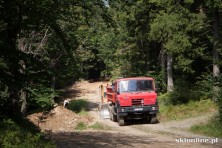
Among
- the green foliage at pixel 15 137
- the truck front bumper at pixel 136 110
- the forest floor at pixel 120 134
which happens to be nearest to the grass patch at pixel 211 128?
the forest floor at pixel 120 134

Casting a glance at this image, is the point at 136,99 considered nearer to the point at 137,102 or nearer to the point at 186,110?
the point at 137,102

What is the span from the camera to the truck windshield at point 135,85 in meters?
18.9

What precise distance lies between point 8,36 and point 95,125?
12.1 metres

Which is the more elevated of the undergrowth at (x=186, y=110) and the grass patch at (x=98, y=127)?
the undergrowth at (x=186, y=110)

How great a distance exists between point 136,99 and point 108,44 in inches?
1326

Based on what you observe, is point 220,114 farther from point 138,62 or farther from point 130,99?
point 138,62

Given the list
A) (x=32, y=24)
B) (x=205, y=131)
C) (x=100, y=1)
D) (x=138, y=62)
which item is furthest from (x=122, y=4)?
(x=138, y=62)

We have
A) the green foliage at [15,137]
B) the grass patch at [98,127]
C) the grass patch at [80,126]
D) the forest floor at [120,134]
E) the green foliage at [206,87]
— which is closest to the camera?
the green foliage at [15,137]

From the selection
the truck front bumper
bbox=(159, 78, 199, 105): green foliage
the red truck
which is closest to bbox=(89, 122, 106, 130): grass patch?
the red truck

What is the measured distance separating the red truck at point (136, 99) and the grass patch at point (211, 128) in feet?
9.01

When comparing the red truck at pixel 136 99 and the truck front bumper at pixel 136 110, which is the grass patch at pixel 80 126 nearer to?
the red truck at pixel 136 99

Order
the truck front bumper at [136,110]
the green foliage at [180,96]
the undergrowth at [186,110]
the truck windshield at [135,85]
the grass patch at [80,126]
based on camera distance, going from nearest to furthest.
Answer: the truck front bumper at [136,110], the truck windshield at [135,85], the grass patch at [80,126], the undergrowth at [186,110], the green foliage at [180,96]

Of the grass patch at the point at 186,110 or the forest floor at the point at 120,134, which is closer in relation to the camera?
the forest floor at the point at 120,134

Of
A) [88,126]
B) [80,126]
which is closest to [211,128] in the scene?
[88,126]
